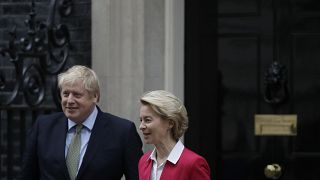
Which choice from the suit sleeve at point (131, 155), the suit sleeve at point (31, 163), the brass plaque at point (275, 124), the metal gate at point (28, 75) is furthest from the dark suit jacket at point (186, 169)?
the metal gate at point (28, 75)

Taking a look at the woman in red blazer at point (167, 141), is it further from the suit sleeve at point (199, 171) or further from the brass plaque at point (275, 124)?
the brass plaque at point (275, 124)

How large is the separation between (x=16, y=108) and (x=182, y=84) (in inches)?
56.1

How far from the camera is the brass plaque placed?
23.0 feet

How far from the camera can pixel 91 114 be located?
16.0ft

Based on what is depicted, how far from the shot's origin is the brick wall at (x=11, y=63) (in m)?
7.22

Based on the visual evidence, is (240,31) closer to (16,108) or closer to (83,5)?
(83,5)

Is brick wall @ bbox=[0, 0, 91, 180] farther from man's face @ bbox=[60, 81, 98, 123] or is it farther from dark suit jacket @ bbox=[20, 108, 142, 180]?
man's face @ bbox=[60, 81, 98, 123]

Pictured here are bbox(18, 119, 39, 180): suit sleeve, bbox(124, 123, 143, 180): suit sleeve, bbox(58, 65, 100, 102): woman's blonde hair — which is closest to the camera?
bbox(58, 65, 100, 102): woman's blonde hair

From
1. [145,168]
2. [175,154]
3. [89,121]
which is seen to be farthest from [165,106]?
[89,121]

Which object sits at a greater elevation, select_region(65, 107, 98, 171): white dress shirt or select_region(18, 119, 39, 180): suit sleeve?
select_region(65, 107, 98, 171): white dress shirt

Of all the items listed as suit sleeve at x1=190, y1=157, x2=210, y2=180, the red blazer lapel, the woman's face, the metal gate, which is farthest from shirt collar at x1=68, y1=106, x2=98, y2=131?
the metal gate

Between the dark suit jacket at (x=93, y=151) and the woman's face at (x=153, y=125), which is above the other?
the woman's face at (x=153, y=125)

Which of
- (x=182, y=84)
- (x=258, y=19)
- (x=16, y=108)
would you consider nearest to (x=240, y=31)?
(x=258, y=19)

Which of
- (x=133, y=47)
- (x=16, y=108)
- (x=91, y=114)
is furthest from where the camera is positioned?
(x=16, y=108)
